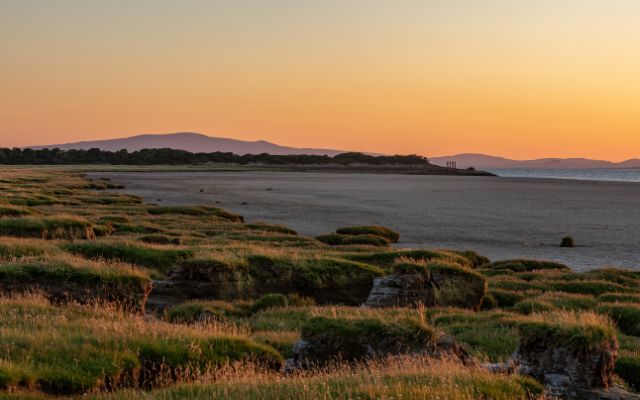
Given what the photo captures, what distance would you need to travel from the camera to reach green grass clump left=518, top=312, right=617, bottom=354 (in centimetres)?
1371

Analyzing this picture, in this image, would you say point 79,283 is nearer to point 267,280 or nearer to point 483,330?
point 267,280

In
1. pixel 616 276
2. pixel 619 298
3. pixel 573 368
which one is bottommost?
pixel 616 276

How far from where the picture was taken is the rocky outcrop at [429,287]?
2742cm

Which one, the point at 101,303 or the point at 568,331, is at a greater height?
the point at 568,331

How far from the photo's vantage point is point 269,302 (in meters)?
26.7

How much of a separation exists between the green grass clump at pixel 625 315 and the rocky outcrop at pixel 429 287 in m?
5.32

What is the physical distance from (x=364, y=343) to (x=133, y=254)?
1943cm

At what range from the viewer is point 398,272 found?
93.7 feet

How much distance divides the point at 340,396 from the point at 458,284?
19083 mm

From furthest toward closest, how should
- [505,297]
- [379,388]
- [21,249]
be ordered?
[505,297]
[21,249]
[379,388]

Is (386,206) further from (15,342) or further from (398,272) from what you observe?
(15,342)

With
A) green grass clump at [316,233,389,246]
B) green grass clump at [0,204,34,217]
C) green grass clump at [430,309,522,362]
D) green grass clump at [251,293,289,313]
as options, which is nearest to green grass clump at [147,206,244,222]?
green grass clump at [0,204,34,217]

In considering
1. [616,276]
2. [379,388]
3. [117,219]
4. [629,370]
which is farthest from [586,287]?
[117,219]

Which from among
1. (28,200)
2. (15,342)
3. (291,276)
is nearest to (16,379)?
(15,342)
